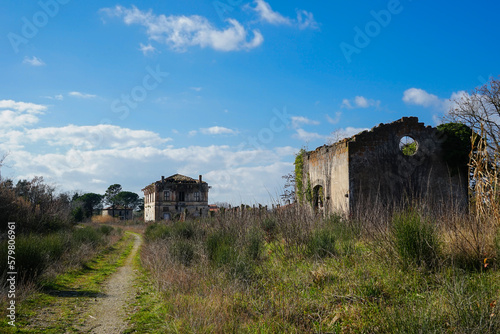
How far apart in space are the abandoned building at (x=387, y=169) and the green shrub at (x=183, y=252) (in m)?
5.35

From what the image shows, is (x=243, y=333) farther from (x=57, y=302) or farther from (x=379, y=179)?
(x=379, y=179)

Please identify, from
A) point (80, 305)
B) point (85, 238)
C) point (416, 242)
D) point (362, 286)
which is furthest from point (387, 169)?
point (85, 238)

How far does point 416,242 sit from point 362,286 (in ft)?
3.82

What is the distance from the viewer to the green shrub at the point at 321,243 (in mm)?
7207

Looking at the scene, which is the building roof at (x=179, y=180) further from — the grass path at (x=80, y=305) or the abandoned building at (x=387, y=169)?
the grass path at (x=80, y=305)

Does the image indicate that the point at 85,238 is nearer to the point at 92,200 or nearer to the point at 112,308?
the point at 112,308

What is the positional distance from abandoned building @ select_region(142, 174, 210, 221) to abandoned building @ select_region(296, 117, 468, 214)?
112ft

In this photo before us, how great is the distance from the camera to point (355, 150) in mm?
13820

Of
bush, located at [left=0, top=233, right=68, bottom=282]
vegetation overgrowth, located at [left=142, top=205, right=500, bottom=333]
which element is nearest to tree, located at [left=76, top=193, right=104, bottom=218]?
bush, located at [left=0, top=233, right=68, bottom=282]

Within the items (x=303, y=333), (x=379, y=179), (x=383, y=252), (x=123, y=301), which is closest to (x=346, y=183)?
(x=379, y=179)

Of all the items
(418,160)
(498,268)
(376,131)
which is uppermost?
(376,131)

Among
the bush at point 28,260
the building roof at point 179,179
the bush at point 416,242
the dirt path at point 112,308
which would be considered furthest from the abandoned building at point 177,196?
the bush at point 416,242

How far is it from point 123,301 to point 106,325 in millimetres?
1753

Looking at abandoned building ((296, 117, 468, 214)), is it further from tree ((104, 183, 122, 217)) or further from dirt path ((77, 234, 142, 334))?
tree ((104, 183, 122, 217))
